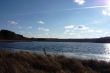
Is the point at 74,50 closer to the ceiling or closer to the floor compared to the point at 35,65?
closer to the floor

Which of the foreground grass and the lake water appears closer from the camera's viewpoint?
the foreground grass

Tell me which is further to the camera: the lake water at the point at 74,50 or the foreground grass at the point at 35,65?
the lake water at the point at 74,50

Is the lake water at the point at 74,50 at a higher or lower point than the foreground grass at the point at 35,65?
lower

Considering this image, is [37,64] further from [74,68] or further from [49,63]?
[74,68]

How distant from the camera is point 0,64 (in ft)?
38.9

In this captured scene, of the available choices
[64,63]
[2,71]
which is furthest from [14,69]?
[64,63]

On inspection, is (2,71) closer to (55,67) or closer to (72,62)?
(55,67)

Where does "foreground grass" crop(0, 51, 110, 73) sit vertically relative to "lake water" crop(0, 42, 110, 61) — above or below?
above

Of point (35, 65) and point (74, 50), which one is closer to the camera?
point (35, 65)

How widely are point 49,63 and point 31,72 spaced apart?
11.0ft

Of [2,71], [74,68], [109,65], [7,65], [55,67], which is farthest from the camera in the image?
[109,65]

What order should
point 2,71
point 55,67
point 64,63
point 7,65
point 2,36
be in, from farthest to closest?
point 2,36 → point 64,63 → point 55,67 → point 7,65 → point 2,71

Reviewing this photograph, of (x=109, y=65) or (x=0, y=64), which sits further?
(x=109, y=65)

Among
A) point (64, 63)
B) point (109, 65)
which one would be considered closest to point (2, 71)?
point (64, 63)
